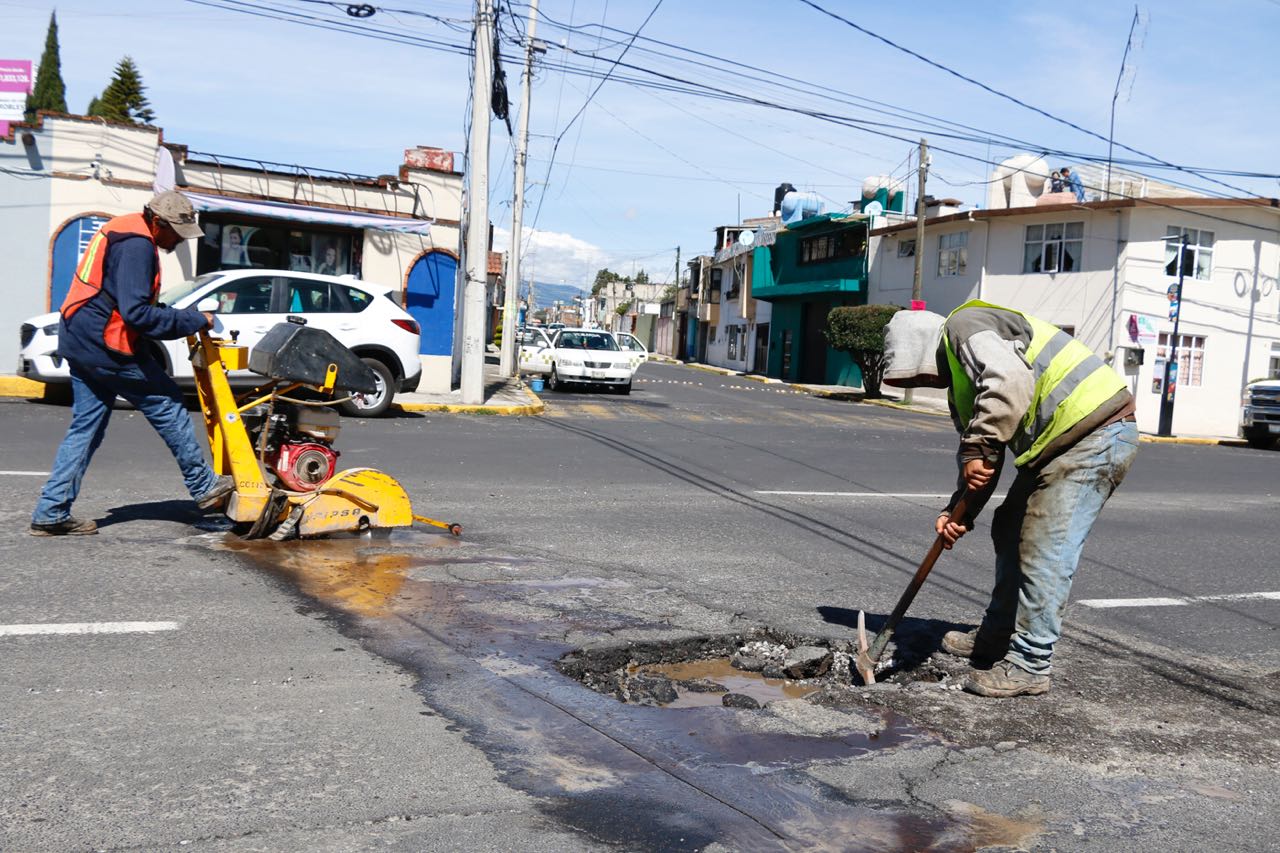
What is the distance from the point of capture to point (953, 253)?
39312mm

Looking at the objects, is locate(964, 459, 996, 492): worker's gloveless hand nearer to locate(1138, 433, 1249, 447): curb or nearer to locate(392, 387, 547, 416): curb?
locate(392, 387, 547, 416): curb

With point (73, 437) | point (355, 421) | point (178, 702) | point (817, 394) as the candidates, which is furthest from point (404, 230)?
point (817, 394)

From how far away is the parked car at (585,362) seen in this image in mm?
26047

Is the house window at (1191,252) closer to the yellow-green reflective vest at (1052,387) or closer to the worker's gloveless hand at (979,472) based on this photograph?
the yellow-green reflective vest at (1052,387)

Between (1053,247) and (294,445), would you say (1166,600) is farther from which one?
(1053,247)

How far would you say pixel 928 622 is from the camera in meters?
5.79

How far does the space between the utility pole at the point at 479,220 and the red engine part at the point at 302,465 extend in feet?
38.0

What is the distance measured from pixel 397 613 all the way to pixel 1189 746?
328 centimetres

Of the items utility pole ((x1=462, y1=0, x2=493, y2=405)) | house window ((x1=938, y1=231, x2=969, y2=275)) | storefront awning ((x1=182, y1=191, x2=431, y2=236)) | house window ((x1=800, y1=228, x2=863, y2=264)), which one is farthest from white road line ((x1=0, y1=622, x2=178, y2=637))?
house window ((x1=800, y1=228, x2=863, y2=264))

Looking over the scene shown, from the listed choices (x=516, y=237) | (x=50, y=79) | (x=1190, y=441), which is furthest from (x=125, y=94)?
(x=1190, y=441)

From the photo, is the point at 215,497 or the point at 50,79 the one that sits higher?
the point at 50,79

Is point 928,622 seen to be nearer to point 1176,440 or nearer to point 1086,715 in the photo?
point 1086,715

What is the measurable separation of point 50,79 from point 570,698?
175 feet

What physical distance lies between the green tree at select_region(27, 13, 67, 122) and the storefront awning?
1360 inches
